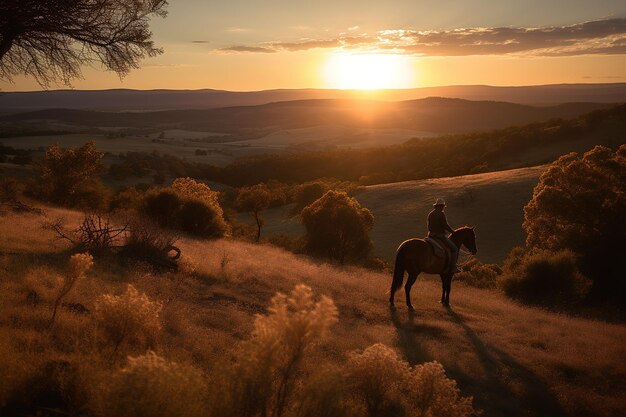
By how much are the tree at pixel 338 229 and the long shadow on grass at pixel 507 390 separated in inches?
748

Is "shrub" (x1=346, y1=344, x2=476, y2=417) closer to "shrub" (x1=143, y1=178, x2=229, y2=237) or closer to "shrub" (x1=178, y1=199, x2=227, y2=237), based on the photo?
"shrub" (x1=143, y1=178, x2=229, y2=237)

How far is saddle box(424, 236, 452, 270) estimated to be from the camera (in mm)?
14411

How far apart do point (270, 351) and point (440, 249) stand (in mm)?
10677

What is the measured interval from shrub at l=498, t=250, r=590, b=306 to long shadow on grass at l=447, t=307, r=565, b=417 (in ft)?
36.3

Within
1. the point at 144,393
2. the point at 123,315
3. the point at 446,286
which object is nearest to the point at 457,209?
the point at 446,286

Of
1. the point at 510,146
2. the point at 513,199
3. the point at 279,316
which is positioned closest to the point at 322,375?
the point at 279,316

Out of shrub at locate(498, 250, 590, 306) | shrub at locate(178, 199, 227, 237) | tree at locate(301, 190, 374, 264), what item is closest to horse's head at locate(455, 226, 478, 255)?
shrub at locate(498, 250, 590, 306)

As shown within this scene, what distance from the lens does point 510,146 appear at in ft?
264

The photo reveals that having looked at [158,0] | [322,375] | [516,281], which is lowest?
[516,281]

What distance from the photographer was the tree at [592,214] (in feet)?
67.4

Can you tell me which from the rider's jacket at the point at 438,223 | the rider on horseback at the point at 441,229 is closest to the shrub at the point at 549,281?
the rider on horseback at the point at 441,229

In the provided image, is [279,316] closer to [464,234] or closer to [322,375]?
[322,375]

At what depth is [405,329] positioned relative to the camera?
11812 millimetres

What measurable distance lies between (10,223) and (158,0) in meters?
8.91
